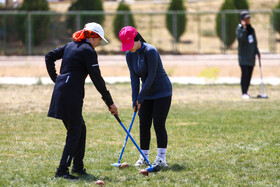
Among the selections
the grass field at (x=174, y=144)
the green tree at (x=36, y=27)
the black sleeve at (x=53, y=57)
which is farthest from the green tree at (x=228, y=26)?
the black sleeve at (x=53, y=57)

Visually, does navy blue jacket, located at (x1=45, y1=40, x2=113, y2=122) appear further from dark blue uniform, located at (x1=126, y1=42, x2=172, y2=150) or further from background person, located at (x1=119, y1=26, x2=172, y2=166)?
dark blue uniform, located at (x1=126, y1=42, x2=172, y2=150)

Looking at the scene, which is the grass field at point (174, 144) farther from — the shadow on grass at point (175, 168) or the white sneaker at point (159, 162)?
the white sneaker at point (159, 162)

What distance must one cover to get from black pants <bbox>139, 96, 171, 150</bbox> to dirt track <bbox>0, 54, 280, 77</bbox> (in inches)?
572

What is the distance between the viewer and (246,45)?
46.6ft

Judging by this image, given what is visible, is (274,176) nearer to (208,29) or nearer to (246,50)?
(246,50)

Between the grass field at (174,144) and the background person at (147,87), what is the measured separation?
1.49 feet

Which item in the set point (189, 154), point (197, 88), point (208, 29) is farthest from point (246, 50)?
point (208, 29)

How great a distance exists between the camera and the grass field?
249 inches

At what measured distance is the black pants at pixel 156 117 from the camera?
680 cm

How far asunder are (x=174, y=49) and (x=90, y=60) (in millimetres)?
21810

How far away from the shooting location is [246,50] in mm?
14180

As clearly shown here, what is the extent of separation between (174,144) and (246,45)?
6.50 m

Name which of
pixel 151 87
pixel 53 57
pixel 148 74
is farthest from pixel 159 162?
pixel 53 57

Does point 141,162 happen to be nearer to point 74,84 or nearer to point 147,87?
point 147,87
